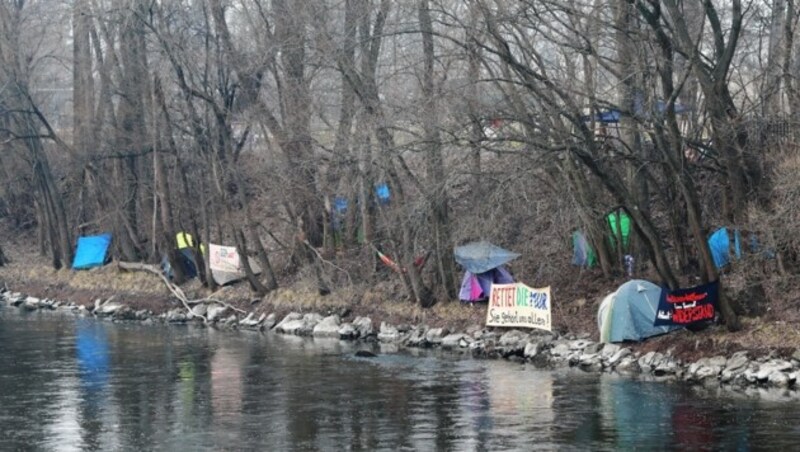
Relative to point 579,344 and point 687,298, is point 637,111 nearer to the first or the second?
point 687,298

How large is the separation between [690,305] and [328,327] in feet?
A: 39.6

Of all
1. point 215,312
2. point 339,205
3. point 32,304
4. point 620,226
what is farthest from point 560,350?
point 32,304

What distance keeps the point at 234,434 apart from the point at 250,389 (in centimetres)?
512

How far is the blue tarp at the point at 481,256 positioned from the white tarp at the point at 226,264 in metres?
10.9

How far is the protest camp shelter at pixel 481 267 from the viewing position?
32.8 meters

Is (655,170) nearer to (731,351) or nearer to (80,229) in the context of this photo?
(731,351)

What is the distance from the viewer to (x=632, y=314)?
2753cm

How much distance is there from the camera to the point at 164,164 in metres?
44.1

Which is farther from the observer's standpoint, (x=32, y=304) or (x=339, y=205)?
(x=32, y=304)

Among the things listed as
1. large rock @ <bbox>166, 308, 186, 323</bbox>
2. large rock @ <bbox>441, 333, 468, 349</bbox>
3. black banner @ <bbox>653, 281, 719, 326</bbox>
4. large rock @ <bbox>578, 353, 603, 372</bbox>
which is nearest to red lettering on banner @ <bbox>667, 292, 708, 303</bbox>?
black banner @ <bbox>653, 281, 719, 326</bbox>

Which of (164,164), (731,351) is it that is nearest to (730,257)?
(731,351)

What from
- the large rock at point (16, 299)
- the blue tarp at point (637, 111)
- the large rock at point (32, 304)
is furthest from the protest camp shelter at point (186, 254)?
the blue tarp at point (637, 111)

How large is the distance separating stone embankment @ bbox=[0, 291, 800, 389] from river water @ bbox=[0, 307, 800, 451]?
0.94m

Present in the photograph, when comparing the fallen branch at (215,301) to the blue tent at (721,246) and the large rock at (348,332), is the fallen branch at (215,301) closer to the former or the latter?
the large rock at (348,332)
